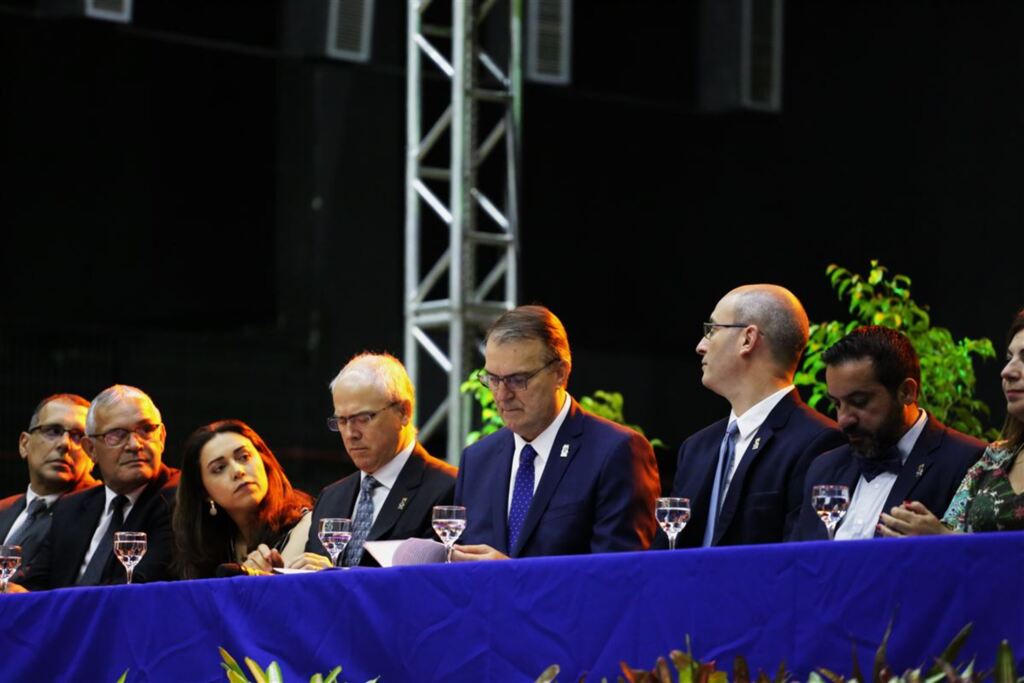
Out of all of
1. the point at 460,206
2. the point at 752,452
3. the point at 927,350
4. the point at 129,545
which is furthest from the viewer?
the point at 460,206

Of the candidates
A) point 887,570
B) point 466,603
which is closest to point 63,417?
point 466,603

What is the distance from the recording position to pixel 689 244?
10.7m


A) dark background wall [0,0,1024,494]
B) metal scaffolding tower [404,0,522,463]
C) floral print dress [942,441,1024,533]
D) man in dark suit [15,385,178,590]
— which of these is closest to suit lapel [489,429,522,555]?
floral print dress [942,441,1024,533]

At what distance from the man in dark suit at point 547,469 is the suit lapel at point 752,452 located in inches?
7.7

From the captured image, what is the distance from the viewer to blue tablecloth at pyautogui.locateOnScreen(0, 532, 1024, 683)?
288 cm

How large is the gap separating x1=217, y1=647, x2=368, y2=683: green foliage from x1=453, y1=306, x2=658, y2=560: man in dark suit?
30.3 inches

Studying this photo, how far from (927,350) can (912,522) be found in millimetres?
2535

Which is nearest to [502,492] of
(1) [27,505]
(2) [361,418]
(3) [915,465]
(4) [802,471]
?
(2) [361,418]

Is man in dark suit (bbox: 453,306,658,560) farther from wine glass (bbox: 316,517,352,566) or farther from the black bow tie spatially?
the black bow tie

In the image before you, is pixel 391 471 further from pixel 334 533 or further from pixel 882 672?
pixel 882 672

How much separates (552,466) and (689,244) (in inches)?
252

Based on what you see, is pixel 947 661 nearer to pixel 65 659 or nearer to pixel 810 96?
pixel 65 659

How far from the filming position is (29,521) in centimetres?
596

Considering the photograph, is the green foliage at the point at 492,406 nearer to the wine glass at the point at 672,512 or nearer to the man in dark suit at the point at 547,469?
the man in dark suit at the point at 547,469
